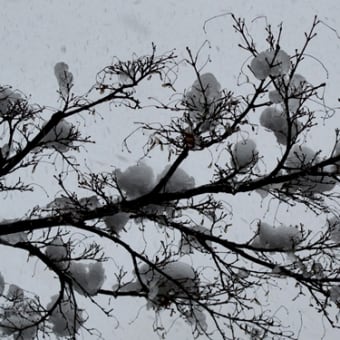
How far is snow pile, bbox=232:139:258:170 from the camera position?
5.15m

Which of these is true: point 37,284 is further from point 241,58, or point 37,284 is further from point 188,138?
point 241,58

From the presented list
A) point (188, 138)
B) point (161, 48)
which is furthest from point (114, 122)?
point (188, 138)

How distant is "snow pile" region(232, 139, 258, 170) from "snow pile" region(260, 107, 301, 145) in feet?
0.92

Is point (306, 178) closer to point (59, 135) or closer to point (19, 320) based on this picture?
point (59, 135)

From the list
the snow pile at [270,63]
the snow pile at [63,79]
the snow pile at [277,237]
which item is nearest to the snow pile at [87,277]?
the snow pile at [277,237]

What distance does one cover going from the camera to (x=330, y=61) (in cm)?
2628

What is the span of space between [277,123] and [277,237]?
43.7 inches

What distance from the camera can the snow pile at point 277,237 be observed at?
531 centimetres

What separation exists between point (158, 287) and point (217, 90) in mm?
2027

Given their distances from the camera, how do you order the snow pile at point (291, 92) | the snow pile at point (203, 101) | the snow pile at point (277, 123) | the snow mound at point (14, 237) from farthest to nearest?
the snow mound at point (14, 237) → the snow pile at point (277, 123) → the snow pile at point (203, 101) → the snow pile at point (291, 92)

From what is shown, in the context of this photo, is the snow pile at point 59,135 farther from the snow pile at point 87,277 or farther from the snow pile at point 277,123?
the snow pile at point 277,123

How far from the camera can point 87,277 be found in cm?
597

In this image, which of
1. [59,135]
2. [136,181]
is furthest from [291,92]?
[59,135]

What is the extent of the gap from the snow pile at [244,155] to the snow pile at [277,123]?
0.92 ft
